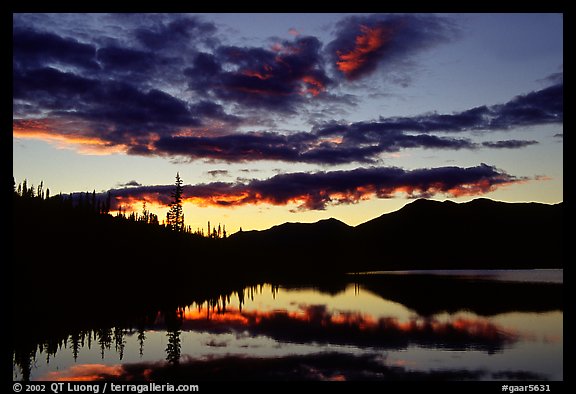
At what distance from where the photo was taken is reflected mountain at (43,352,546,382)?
2889cm

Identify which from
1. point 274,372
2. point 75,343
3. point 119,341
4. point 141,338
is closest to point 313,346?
point 274,372

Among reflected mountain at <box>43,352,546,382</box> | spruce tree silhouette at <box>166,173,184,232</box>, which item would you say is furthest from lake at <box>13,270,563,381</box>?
spruce tree silhouette at <box>166,173,184,232</box>

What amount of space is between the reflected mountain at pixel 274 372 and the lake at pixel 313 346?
0.20 ft

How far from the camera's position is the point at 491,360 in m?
33.2

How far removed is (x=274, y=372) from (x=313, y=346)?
861 cm

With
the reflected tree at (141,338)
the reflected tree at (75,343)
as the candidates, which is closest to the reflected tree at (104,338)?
the reflected tree at (75,343)

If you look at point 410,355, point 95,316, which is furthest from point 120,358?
point 95,316

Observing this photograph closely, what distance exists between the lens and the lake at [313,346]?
30.2 metres

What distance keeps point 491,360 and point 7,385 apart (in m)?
28.1

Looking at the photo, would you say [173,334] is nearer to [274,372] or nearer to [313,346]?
[313,346]

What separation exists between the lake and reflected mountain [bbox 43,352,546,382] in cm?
6

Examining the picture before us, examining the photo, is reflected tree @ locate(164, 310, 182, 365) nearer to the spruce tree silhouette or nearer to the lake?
the lake

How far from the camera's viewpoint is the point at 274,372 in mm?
30266

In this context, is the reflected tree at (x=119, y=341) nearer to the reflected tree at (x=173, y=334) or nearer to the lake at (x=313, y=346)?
the lake at (x=313, y=346)
